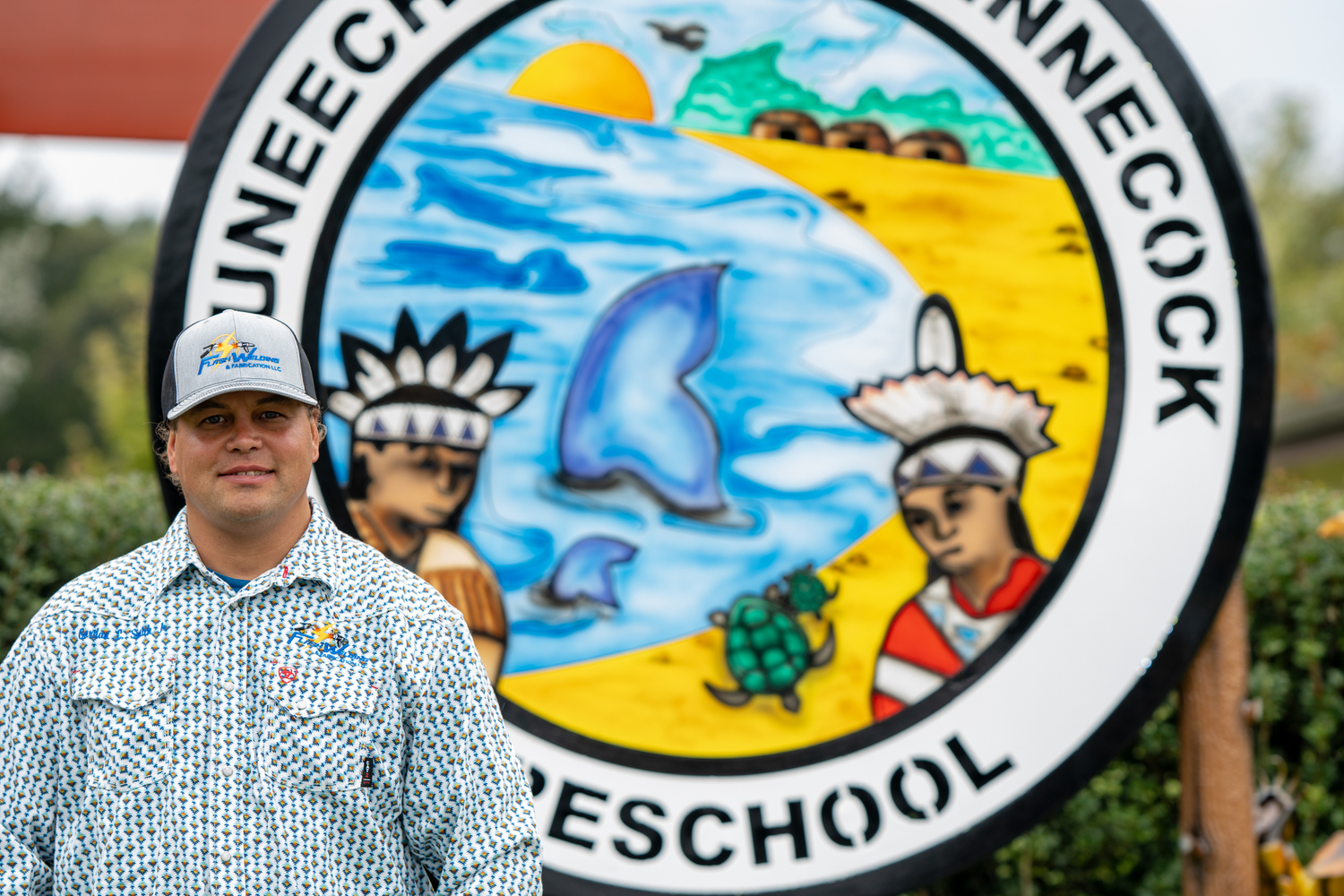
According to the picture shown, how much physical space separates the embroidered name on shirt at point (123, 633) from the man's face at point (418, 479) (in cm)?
140

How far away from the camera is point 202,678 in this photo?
156 centimetres

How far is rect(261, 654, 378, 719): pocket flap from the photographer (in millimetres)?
1559

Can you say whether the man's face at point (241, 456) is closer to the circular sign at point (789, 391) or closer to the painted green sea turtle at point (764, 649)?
the circular sign at point (789, 391)

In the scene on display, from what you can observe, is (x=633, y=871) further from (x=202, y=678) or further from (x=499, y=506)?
(x=202, y=678)

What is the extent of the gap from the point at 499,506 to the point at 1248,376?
195cm

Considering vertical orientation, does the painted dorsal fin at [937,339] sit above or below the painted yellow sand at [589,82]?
below

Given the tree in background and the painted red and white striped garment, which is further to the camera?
the tree in background

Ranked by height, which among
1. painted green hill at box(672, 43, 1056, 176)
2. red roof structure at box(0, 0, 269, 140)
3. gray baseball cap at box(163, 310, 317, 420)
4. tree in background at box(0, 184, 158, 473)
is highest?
tree in background at box(0, 184, 158, 473)

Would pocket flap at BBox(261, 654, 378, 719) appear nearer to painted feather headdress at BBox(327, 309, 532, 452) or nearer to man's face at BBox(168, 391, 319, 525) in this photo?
man's face at BBox(168, 391, 319, 525)

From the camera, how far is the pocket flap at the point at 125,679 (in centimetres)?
154

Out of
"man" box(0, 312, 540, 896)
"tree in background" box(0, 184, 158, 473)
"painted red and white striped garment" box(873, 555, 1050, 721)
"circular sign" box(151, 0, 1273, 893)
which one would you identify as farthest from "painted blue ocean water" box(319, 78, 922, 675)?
"tree in background" box(0, 184, 158, 473)

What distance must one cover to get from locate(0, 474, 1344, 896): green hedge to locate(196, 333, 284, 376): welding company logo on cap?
8.34 ft

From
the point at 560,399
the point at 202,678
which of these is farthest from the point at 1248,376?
the point at 202,678

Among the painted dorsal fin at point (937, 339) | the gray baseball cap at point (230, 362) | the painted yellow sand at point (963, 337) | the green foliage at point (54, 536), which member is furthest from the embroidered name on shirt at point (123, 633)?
the green foliage at point (54, 536)
